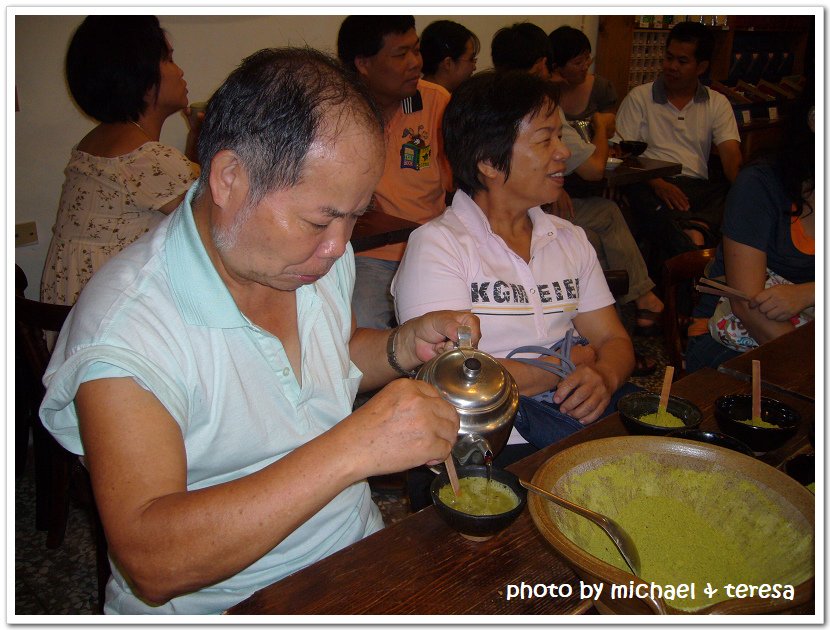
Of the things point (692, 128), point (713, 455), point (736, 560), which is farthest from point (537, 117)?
point (692, 128)

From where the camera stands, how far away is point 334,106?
1051 mm

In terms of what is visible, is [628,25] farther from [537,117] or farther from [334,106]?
[334,106]

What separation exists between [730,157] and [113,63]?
4.32 metres

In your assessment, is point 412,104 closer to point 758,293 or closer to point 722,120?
point 758,293

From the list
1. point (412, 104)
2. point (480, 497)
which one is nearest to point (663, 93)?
point (412, 104)

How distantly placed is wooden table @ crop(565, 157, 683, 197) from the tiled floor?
2.43m

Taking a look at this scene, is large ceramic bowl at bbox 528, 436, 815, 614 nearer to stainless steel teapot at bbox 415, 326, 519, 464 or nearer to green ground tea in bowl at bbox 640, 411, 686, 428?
stainless steel teapot at bbox 415, 326, 519, 464

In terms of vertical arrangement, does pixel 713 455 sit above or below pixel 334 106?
below

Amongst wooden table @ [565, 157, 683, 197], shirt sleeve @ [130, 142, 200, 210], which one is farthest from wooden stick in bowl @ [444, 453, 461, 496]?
wooden table @ [565, 157, 683, 197]

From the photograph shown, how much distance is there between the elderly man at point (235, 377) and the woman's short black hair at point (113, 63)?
4.99 ft

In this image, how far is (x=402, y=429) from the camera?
1.01m

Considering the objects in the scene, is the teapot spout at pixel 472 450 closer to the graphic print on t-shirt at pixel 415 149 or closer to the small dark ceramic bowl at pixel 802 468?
the small dark ceramic bowl at pixel 802 468

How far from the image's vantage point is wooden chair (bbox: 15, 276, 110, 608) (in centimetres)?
179
